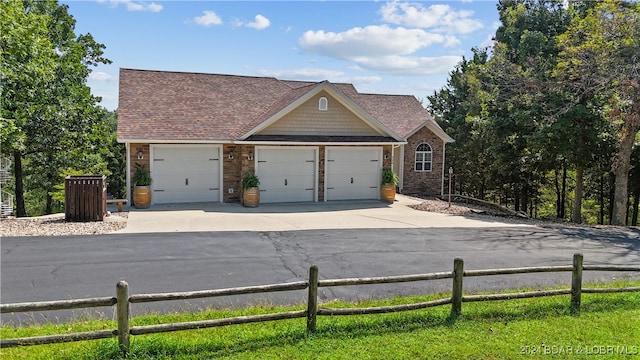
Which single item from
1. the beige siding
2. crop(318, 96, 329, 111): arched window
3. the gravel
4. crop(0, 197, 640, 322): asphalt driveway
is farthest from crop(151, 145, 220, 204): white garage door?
crop(318, 96, 329, 111): arched window

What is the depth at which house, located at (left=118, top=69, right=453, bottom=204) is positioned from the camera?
18.1 metres

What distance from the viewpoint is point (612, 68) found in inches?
695

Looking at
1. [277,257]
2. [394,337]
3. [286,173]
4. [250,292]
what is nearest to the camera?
[250,292]

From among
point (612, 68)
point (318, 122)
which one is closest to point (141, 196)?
point (318, 122)

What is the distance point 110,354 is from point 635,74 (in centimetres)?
1844

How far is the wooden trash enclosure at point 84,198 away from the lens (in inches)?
546

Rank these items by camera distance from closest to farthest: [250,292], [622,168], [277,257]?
[250,292] → [277,257] → [622,168]

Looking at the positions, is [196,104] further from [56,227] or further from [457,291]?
[457,291]

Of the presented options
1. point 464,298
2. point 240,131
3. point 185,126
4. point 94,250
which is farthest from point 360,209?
point 464,298

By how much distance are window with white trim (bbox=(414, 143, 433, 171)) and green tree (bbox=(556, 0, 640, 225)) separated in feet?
27.1

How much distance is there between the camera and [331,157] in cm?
1995

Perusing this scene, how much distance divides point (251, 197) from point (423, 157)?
38.6 ft

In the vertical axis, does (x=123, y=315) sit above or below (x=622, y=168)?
below

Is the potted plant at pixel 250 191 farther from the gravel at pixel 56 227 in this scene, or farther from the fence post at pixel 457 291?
the fence post at pixel 457 291
